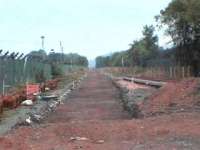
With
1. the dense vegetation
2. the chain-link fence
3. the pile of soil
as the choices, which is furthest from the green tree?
the pile of soil

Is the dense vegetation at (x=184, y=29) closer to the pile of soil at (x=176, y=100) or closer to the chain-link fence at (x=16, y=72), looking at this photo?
the chain-link fence at (x=16, y=72)

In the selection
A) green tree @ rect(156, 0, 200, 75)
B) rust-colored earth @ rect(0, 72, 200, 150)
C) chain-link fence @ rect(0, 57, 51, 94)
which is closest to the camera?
rust-colored earth @ rect(0, 72, 200, 150)

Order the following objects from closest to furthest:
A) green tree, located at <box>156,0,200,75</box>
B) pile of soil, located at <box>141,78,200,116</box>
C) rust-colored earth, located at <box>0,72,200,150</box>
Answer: rust-colored earth, located at <box>0,72,200,150</box> < pile of soil, located at <box>141,78,200,116</box> < green tree, located at <box>156,0,200,75</box>

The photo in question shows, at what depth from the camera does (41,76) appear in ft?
162

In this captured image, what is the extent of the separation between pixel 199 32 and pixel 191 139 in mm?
41684

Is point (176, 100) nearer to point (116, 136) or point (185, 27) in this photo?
point (116, 136)

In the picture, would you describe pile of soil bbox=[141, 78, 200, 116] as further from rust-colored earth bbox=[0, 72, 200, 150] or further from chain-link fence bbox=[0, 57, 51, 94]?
chain-link fence bbox=[0, 57, 51, 94]

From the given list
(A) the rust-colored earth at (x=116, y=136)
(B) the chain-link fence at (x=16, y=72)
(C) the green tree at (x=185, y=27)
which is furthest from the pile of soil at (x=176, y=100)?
(C) the green tree at (x=185, y=27)

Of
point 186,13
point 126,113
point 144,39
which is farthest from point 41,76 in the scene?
point 144,39

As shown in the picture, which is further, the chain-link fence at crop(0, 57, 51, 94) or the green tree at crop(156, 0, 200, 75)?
the green tree at crop(156, 0, 200, 75)

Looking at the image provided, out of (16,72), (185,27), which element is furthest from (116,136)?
(185,27)

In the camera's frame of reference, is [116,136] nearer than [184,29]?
Yes

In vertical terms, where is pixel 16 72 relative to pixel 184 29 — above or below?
below

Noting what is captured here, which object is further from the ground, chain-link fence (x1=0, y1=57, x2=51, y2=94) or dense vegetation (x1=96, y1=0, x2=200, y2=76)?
dense vegetation (x1=96, y1=0, x2=200, y2=76)
